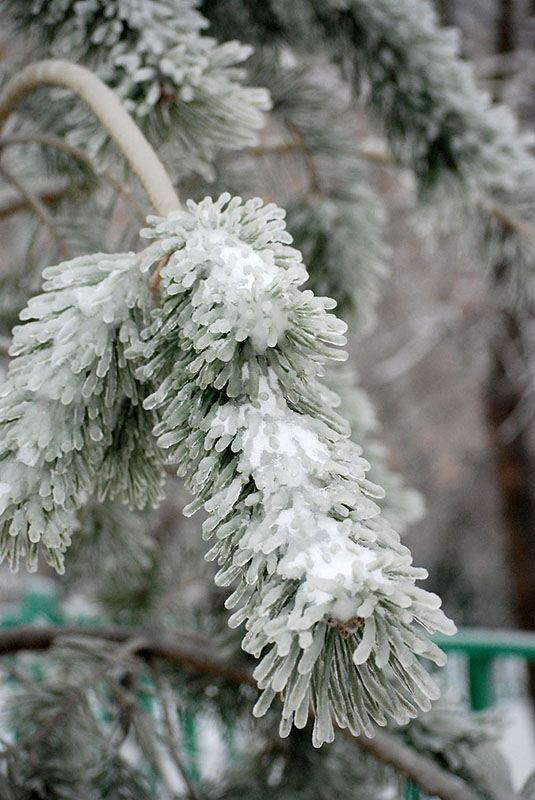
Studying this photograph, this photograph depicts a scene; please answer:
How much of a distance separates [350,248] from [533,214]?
0.19 m

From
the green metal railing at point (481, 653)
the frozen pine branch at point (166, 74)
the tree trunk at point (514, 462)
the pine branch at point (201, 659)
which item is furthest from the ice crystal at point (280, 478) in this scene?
the tree trunk at point (514, 462)

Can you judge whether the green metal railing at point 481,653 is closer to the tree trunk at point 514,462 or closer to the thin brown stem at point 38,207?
the thin brown stem at point 38,207

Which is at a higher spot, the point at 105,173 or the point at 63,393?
the point at 105,173

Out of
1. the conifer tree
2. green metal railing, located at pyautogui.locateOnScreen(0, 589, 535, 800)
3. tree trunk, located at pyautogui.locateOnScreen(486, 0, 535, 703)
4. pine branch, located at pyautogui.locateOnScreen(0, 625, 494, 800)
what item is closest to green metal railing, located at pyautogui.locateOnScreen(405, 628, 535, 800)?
green metal railing, located at pyautogui.locateOnScreen(0, 589, 535, 800)

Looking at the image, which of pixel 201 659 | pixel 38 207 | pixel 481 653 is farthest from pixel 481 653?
pixel 38 207

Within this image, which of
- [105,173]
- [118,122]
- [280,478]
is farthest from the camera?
[105,173]

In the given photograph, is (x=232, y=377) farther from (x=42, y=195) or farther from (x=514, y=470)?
(x=514, y=470)

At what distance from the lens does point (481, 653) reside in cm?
115

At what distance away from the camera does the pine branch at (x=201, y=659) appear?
0.60 metres

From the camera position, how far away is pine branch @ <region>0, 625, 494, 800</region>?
0.60m

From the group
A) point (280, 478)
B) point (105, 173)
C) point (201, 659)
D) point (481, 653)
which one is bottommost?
point (481, 653)

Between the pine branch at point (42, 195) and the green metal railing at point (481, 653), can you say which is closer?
the pine branch at point (42, 195)

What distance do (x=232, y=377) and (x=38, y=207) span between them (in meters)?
0.44

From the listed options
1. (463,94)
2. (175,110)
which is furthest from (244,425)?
(463,94)
